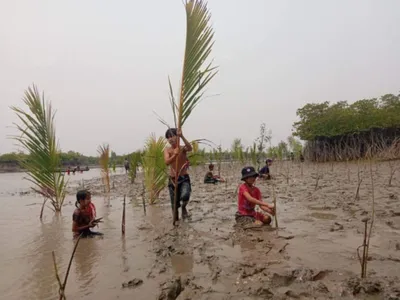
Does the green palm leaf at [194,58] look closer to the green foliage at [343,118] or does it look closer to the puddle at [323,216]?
the puddle at [323,216]

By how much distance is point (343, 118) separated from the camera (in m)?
23.7

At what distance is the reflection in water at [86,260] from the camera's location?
9.31ft

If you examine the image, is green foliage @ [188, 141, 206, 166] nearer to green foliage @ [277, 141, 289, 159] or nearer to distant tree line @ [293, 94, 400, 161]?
green foliage @ [277, 141, 289, 159]

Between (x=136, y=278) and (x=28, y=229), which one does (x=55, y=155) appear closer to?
(x=28, y=229)

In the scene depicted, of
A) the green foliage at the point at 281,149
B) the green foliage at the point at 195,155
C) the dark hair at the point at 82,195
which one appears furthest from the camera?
the green foliage at the point at 281,149

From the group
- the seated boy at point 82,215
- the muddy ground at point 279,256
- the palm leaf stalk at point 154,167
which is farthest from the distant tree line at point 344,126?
the seated boy at point 82,215

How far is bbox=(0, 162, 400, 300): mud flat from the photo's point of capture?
2307 mm

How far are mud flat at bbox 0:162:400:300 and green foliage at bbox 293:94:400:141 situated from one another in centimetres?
1920

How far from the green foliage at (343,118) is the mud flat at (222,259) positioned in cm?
1920

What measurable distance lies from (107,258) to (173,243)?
0.76 meters

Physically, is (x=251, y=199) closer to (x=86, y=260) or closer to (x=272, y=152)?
(x=86, y=260)

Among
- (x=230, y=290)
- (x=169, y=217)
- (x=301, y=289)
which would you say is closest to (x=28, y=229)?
(x=169, y=217)

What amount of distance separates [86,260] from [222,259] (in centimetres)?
155

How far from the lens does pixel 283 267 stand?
8.77ft
